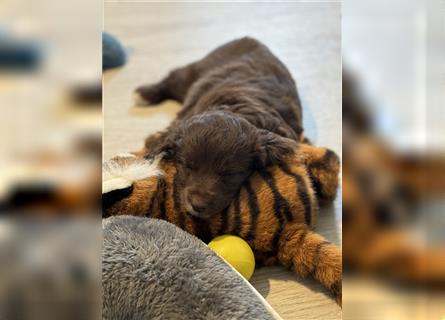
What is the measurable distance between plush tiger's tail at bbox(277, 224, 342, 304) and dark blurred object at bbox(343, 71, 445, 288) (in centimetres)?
76

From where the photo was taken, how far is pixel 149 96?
1.91 metres

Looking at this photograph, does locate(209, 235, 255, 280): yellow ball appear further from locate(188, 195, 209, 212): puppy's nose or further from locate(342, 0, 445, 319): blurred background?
locate(342, 0, 445, 319): blurred background

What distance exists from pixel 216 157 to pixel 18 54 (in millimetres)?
880

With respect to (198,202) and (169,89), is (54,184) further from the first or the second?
(169,89)

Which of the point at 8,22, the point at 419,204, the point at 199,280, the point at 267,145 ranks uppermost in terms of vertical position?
the point at 8,22

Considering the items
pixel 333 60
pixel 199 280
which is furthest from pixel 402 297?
pixel 333 60

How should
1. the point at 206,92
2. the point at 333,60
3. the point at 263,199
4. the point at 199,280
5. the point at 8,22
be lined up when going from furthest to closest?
the point at 333,60 → the point at 206,92 → the point at 263,199 → the point at 199,280 → the point at 8,22

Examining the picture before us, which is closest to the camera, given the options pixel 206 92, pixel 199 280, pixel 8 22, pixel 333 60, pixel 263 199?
pixel 8 22

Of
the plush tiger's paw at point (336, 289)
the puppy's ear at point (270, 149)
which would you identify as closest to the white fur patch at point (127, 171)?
the puppy's ear at point (270, 149)

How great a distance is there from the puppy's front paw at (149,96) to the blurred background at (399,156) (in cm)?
149

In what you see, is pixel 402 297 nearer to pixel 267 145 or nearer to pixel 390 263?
pixel 390 263

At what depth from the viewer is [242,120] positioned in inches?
52.7

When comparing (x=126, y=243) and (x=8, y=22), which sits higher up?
(x=8, y=22)

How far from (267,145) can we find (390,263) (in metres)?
0.90
